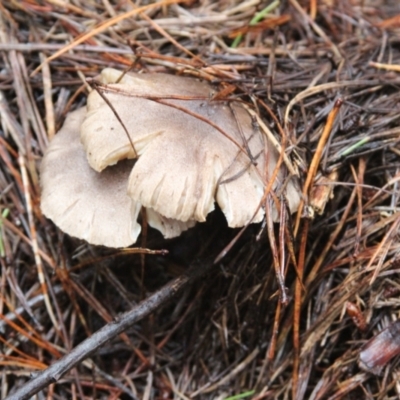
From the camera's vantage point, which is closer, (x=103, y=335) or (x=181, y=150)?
(x=181, y=150)

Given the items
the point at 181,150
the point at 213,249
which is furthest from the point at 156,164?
the point at 213,249

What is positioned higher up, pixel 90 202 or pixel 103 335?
pixel 90 202

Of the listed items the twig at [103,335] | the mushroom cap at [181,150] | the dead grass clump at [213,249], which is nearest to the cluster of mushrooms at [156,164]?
the mushroom cap at [181,150]

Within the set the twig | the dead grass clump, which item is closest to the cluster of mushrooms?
the dead grass clump

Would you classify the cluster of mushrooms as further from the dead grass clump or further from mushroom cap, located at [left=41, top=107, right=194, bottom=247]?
the dead grass clump

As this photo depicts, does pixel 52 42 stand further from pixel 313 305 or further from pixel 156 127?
pixel 313 305

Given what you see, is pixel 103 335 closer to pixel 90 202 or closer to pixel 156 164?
pixel 90 202
